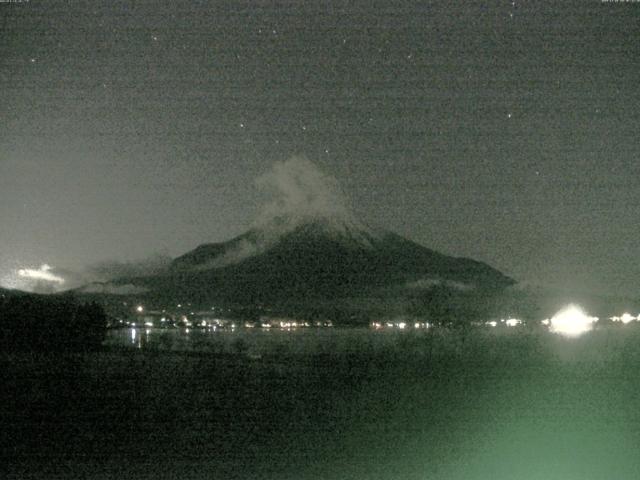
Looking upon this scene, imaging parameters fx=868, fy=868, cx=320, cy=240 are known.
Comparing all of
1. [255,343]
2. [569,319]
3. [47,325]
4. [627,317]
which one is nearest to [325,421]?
[47,325]

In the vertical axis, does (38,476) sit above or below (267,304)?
below


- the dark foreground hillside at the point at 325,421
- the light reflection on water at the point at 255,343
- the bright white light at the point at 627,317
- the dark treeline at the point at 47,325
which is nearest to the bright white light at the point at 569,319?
the bright white light at the point at 627,317

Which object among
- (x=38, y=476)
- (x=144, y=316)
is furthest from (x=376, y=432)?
(x=144, y=316)

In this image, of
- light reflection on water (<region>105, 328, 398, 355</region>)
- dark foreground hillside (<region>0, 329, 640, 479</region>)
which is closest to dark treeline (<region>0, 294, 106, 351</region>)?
light reflection on water (<region>105, 328, 398, 355</region>)

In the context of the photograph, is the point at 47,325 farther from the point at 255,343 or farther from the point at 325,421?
the point at 325,421

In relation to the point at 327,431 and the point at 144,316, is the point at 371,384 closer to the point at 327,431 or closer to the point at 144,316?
the point at 327,431

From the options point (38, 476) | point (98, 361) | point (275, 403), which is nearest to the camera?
point (38, 476)

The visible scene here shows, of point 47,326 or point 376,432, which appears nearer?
point 376,432

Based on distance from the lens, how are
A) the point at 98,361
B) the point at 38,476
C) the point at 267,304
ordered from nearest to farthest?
the point at 38,476, the point at 98,361, the point at 267,304
